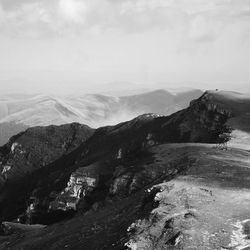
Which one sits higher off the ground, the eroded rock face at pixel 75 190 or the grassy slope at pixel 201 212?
the grassy slope at pixel 201 212

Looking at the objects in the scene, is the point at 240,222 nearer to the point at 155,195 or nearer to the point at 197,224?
the point at 197,224

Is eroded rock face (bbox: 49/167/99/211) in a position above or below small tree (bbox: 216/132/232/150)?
below

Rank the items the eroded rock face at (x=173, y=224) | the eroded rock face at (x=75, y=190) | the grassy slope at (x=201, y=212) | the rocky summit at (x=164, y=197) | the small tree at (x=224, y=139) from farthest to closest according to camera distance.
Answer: the eroded rock face at (x=75, y=190) → the small tree at (x=224, y=139) → the grassy slope at (x=201, y=212) → the rocky summit at (x=164, y=197) → the eroded rock face at (x=173, y=224)

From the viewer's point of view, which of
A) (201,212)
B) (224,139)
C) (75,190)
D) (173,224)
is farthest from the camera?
(75,190)

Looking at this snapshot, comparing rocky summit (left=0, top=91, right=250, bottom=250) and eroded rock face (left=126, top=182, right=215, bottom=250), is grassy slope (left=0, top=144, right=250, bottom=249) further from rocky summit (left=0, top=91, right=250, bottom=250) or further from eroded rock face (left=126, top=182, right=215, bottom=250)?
eroded rock face (left=126, top=182, right=215, bottom=250)

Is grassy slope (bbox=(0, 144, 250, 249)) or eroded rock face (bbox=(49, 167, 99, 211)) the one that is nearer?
grassy slope (bbox=(0, 144, 250, 249))

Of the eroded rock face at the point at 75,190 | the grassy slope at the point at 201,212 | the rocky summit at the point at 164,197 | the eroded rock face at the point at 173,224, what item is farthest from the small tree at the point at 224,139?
the eroded rock face at the point at 173,224

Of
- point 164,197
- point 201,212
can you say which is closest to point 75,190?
point 164,197

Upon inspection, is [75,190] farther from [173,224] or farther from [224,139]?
[173,224]

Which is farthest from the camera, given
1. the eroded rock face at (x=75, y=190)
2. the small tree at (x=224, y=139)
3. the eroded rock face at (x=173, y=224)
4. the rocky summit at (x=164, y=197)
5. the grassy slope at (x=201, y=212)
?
the eroded rock face at (x=75, y=190)

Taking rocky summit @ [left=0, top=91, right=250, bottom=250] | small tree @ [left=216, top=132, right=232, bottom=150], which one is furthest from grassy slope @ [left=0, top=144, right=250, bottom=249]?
small tree @ [left=216, top=132, right=232, bottom=150]

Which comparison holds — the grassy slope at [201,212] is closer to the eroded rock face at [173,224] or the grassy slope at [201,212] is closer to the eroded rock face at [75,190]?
the eroded rock face at [173,224]
